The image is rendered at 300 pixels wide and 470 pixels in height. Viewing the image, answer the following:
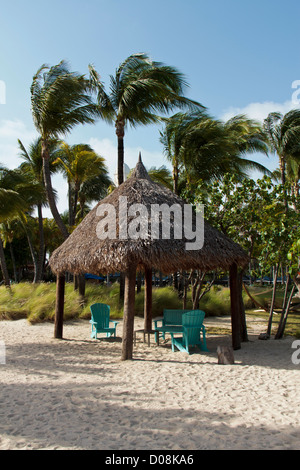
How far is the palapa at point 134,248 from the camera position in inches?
284

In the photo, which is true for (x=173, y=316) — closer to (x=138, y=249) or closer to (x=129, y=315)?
(x=129, y=315)

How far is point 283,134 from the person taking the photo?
17031mm

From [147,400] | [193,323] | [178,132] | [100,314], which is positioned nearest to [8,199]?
[178,132]

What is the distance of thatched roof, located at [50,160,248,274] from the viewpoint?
283 inches

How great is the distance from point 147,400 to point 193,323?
331 cm

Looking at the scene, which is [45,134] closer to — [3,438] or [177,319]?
[177,319]

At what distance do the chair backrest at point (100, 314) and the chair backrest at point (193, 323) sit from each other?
267cm

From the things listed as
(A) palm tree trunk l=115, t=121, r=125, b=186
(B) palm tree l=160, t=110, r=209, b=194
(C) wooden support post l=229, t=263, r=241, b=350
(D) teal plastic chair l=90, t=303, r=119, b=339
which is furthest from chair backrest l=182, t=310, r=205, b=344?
(B) palm tree l=160, t=110, r=209, b=194

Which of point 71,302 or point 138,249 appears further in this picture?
point 71,302

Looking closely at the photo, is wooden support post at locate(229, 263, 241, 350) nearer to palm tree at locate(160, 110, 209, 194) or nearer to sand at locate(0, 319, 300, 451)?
sand at locate(0, 319, 300, 451)

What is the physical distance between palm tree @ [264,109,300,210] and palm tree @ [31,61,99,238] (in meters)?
8.34

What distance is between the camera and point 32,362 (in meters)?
7.17
